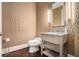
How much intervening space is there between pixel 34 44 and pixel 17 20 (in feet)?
1.78

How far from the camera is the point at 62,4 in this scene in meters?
1.55

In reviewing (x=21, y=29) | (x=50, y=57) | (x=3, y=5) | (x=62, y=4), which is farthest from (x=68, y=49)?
(x=3, y=5)

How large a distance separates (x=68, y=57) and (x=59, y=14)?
76 centimetres

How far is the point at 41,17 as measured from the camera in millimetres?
1667

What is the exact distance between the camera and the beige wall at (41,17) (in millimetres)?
1617

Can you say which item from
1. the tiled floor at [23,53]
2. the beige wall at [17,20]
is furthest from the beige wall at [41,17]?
the tiled floor at [23,53]

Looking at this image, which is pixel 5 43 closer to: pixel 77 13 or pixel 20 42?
pixel 20 42

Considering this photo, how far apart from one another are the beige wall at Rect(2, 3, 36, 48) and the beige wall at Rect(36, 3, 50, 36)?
73mm

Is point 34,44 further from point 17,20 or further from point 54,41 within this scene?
point 17,20

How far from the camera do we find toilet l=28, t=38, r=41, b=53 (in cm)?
162

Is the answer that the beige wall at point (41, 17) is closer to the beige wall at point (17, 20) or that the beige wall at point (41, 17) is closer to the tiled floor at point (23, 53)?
the beige wall at point (17, 20)

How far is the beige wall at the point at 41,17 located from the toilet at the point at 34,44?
0.42 ft

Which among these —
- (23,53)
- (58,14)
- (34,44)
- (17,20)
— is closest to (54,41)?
(34,44)

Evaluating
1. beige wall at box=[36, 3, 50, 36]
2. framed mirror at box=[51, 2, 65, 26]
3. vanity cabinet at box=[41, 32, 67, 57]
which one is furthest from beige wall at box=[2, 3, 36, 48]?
framed mirror at box=[51, 2, 65, 26]
